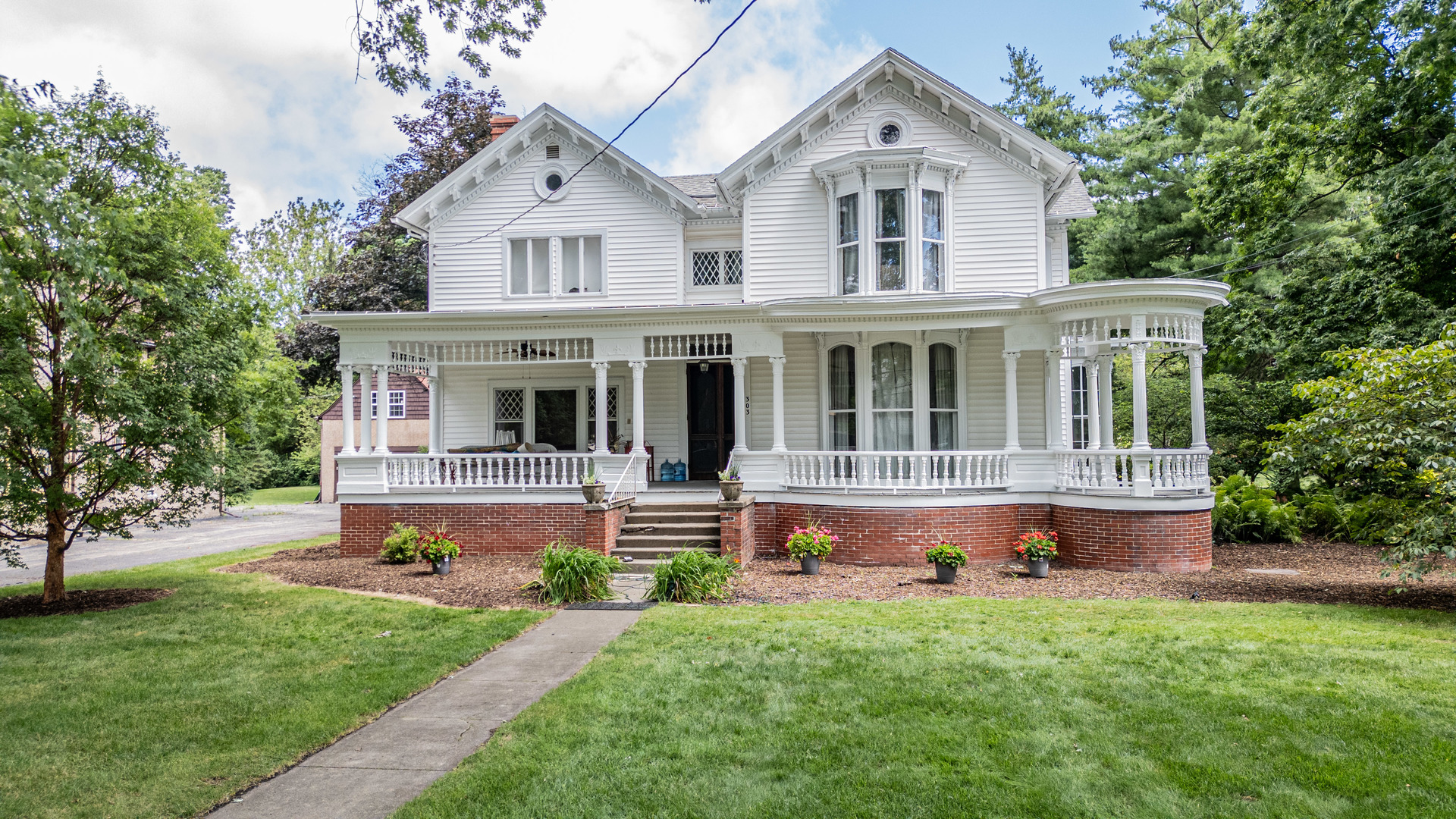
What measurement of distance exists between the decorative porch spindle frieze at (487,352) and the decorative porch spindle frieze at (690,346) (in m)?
1.25

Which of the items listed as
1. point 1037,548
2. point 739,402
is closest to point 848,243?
point 739,402

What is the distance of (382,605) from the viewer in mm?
10055

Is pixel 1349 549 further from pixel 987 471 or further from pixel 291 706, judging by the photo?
pixel 291 706

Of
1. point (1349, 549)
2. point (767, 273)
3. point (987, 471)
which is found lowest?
point (1349, 549)

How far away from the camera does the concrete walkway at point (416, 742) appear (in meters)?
4.50

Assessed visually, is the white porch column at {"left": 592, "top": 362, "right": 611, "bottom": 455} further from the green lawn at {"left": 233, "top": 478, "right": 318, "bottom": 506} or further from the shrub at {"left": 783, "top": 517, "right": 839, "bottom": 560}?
the green lawn at {"left": 233, "top": 478, "right": 318, "bottom": 506}

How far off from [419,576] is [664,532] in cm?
370

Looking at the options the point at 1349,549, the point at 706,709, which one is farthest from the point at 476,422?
the point at 1349,549

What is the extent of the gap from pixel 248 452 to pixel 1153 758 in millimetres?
11927

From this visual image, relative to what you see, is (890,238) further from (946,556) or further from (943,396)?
(946,556)

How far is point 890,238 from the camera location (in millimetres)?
15117

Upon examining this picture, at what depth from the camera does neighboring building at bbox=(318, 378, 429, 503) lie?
2981cm

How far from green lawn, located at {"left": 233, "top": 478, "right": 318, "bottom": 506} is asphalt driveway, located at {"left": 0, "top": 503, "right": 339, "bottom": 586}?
6.41 m

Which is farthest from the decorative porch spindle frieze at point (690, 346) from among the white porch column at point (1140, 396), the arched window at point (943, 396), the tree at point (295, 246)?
the tree at point (295, 246)
